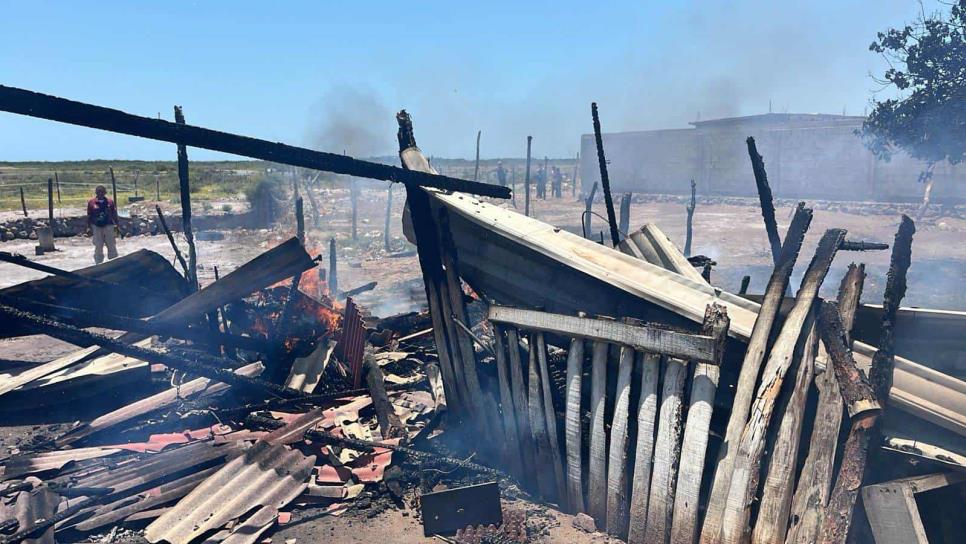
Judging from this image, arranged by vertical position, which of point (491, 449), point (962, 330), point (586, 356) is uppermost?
point (962, 330)

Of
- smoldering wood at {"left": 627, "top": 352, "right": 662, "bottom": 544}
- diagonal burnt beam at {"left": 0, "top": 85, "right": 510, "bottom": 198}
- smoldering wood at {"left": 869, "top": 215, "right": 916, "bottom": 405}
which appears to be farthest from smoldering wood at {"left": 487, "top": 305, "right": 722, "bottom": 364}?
diagonal burnt beam at {"left": 0, "top": 85, "right": 510, "bottom": 198}

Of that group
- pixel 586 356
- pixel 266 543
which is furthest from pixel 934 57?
pixel 266 543

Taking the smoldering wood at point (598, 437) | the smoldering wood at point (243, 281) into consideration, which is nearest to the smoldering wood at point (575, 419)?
the smoldering wood at point (598, 437)

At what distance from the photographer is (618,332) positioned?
418cm

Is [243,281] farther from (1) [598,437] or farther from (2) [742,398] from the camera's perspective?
(2) [742,398]

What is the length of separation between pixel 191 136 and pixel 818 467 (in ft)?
15.1

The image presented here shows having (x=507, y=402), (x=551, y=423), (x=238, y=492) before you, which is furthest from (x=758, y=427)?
(x=238, y=492)

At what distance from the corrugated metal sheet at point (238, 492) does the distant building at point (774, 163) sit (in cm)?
2056

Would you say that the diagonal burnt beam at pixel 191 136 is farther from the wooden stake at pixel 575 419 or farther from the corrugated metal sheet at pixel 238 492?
the corrugated metal sheet at pixel 238 492

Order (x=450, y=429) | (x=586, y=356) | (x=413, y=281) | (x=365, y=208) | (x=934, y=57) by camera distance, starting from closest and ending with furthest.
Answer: (x=586, y=356)
(x=450, y=429)
(x=934, y=57)
(x=413, y=281)
(x=365, y=208)

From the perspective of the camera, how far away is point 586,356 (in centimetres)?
514

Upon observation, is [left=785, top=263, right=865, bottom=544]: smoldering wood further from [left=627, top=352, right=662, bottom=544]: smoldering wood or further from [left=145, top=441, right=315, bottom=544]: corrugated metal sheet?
[left=145, top=441, right=315, bottom=544]: corrugated metal sheet

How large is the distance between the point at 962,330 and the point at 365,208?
95.5ft

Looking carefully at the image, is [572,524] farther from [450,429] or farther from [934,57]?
[934,57]
